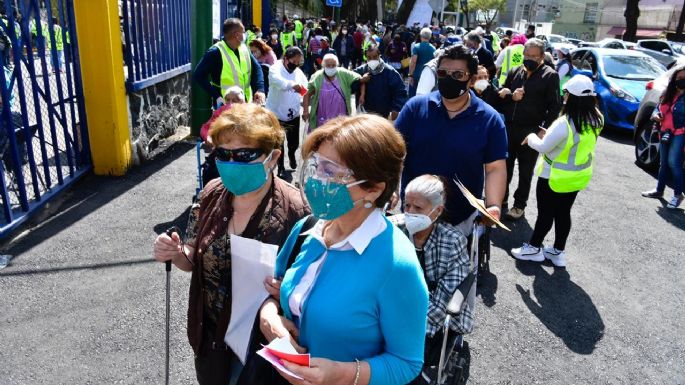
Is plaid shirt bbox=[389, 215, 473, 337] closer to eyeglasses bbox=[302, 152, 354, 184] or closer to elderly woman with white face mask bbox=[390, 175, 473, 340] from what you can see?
elderly woman with white face mask bbox=[390, 175, 473, 340]

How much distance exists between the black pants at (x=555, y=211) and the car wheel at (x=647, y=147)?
4.48m

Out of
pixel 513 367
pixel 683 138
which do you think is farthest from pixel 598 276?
pixel 683 138

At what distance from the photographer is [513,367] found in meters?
3.61

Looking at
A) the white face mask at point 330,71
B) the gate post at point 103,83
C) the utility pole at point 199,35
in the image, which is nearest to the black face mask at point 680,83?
the white face mask at point 330,71

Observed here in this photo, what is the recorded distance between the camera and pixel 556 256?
5129mm

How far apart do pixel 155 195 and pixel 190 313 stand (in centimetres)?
426

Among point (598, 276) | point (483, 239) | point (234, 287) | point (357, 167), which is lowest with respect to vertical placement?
point (598, 276)

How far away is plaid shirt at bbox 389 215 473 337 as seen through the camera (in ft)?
9.39

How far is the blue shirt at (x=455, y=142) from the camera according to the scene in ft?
10.7

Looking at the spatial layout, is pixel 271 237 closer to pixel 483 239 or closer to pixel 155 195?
pixel 483 239

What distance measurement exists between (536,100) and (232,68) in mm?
3529

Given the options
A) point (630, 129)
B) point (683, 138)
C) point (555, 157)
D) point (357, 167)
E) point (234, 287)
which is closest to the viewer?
point (357, 167)

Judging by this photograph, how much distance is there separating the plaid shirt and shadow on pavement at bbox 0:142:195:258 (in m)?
3.83

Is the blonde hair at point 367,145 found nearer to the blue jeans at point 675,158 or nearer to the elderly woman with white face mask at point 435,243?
the elderly woman with white face mask at point 435,243
